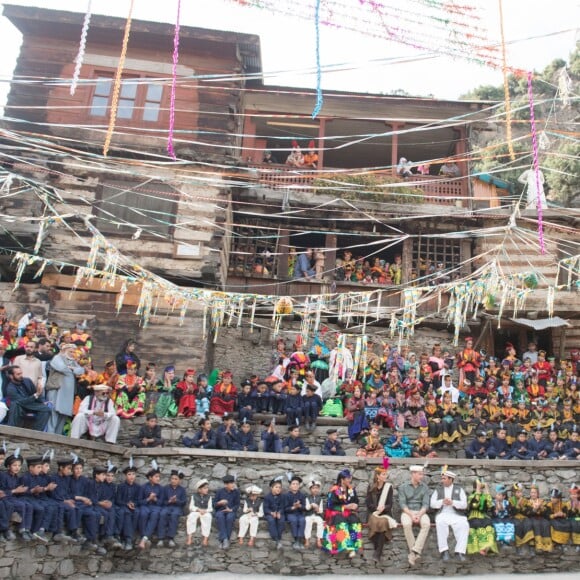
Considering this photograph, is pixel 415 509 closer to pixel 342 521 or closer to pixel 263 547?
pixel 342 521

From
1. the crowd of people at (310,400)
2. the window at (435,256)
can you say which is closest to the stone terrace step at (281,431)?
the crowd of people at (310,400)

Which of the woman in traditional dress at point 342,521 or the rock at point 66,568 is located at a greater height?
the woman in traditional dress at point 342,521

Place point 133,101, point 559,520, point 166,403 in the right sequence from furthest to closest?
point 133,101, point 166,403, point 559,520

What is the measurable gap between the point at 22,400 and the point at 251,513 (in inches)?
174

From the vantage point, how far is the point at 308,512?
11.8m

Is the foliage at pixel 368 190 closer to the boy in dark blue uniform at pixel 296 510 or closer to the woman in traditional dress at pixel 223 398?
the woman in traditional dress at pixel 223 398

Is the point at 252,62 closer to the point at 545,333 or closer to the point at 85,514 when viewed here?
the point at 545,333

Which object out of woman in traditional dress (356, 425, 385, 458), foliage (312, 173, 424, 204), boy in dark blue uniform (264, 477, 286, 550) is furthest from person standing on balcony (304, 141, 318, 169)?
boy in dark blue uniform (264, 477, 286, 550)

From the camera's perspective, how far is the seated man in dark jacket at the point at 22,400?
1127cm

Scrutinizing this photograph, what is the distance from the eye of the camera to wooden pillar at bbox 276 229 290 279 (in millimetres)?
19672

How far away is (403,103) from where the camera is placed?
840 inches

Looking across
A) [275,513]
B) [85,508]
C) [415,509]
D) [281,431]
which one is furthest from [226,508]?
[415,509]

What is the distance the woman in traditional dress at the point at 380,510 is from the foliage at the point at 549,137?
10.3 meters

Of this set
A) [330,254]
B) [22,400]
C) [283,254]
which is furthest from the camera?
[330,254]
